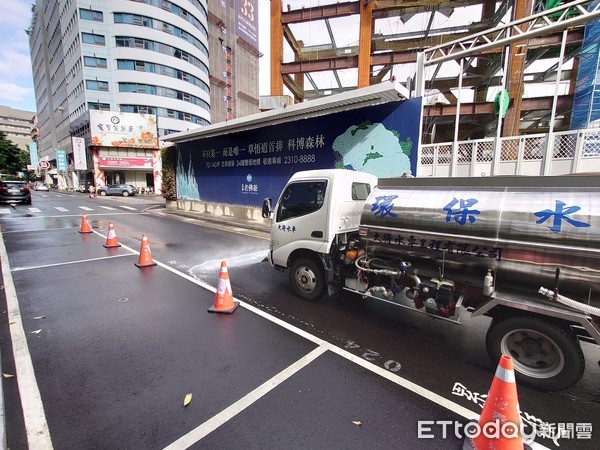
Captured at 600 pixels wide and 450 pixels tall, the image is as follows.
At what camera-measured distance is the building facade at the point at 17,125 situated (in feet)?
355

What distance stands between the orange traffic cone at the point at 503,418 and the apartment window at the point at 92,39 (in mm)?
56111

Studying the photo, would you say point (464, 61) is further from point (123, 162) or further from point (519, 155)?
point (123, 162)

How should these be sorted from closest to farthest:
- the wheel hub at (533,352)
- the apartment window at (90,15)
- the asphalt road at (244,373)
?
1. the asphalt road at (244,373)
2. the wheel hub at (533,352)
3. the apartment window at (90,15)

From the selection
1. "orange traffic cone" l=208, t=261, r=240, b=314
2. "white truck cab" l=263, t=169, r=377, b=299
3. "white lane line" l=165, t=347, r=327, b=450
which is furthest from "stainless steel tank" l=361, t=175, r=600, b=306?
"orange traffic cone" l=208, t=261, r=240, b=314

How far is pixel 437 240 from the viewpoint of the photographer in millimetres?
→ 3648

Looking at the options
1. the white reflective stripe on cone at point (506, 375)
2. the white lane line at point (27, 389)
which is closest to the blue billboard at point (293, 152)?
the white reflective stripe on cone at point (506, 375)

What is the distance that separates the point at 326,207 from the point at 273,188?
9.38 meters

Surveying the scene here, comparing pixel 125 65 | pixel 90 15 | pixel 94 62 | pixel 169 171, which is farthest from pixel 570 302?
pixel 90 15

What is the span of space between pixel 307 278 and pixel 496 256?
2.96m

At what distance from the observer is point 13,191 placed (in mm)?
19938

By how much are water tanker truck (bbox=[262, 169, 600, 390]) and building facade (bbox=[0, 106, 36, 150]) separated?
487ft

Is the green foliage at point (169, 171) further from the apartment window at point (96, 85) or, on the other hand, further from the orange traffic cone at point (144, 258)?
the apartment window at point (96, 85)

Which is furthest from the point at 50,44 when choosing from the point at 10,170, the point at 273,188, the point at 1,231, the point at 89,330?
the point at 89,330

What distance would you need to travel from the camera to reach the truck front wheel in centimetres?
511
